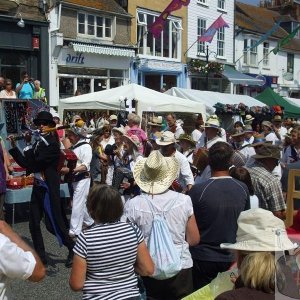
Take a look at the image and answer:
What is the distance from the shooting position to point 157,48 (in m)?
24.8

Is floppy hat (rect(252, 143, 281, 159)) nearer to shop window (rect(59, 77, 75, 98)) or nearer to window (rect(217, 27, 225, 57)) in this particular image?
shop window (rect(59, 77, 75, 98))

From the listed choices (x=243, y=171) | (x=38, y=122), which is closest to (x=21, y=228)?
(x=38, y=122)

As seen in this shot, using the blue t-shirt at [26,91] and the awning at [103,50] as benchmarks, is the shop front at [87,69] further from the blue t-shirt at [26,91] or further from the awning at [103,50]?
the blue t-shirt at [26,91]

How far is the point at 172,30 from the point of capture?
84.0 ft

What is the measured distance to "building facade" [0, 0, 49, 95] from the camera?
17672 millimetres

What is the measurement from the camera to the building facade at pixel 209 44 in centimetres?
2650

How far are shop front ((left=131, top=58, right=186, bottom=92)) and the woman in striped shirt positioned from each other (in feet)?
63.8

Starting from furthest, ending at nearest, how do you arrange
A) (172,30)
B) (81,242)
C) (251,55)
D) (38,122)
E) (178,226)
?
(251,55) → (172,30) → (38,122) → (178,226) → (81,242)

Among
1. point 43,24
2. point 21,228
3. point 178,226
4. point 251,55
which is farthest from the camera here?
point 251,55

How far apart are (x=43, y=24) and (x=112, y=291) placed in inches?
671

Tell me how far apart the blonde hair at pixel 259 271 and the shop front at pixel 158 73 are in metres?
20.1

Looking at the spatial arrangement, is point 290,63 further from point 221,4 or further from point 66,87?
point 66,87

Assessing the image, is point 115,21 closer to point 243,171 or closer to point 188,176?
point 188,176

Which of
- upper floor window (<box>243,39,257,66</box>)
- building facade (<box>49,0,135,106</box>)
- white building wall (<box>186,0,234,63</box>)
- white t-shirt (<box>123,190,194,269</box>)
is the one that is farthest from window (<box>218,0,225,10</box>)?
white t-shirt (<box>123,190,194,269</box>)
